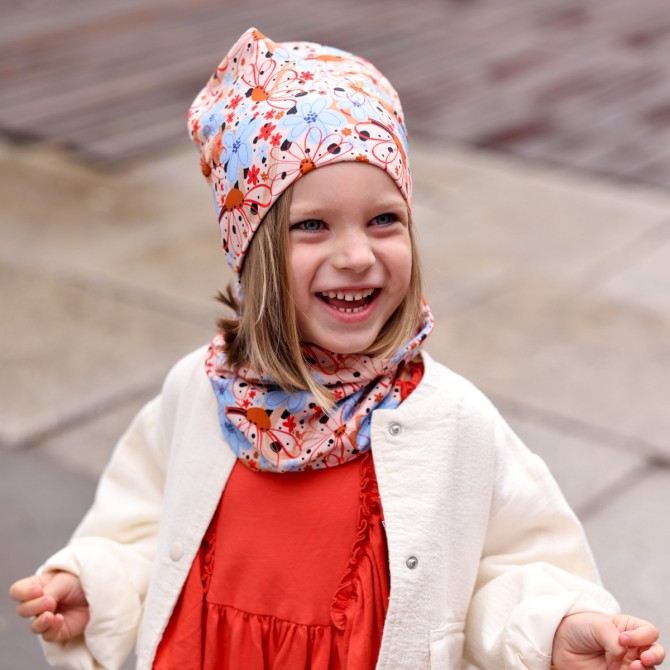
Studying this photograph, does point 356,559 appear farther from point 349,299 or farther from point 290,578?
point 349,299

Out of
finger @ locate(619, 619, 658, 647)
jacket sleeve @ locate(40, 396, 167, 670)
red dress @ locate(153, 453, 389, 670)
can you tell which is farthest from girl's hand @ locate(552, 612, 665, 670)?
jacket sleeve @ locate(40, 396, 167, 670)

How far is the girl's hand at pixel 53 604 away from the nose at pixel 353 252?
79 cm

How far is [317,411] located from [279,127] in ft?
1.49

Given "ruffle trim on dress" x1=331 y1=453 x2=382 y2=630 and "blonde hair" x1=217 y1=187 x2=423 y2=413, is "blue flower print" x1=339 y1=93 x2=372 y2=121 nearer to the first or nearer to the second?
"blonde hair" x1=217 y1=187 x2=423 y2=413

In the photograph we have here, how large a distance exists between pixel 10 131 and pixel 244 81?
207 inches

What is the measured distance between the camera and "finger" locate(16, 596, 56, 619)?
217cm

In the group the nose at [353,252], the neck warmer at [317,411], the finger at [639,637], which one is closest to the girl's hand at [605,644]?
the finger at [639,637]

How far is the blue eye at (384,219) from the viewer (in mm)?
1986

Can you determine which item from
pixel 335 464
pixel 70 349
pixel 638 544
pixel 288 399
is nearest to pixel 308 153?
pixel 288 399

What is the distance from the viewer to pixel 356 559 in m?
2.04

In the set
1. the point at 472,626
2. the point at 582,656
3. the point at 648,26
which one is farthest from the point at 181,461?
the point at 648,26

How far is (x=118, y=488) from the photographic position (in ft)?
7.83

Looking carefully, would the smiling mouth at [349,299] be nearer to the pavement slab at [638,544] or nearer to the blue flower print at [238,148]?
the blue flower print at [238,148]

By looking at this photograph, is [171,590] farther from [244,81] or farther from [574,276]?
[574,276]
